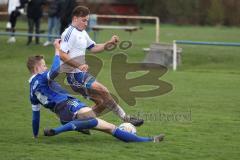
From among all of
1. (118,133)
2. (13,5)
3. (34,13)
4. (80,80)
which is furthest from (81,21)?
(13,5)

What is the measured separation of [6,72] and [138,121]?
29.4ft

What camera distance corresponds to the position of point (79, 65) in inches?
374

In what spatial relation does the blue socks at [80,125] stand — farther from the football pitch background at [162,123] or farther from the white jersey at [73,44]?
the white jersey at [73,44]

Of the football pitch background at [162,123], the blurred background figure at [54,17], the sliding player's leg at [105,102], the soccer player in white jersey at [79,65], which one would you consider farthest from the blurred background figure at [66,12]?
the sliding player's leg at [105,102]

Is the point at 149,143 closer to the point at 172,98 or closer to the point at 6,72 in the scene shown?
the point at 172,98

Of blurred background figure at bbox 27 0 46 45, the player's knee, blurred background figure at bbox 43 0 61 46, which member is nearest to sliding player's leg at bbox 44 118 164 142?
the player's knee

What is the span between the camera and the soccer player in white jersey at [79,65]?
962 centimetres

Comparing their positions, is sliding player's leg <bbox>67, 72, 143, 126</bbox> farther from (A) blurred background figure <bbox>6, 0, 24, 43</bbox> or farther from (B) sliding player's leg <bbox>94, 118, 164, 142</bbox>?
(A) blurred background figure <bbox>6, 0, 24, 43</bbox>

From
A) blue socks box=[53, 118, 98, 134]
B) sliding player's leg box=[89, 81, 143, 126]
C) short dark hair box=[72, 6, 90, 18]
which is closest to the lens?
blue socks box=[53, 118, 98, 134]

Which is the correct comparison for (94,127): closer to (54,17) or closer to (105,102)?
(105,102)

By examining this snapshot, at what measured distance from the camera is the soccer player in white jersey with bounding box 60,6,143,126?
9617 mm

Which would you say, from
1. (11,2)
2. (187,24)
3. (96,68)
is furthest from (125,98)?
(187,24)

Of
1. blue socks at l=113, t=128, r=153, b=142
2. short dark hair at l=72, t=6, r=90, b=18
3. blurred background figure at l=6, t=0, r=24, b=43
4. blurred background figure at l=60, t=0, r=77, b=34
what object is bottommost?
blurred background figure at l=6, t=0, r=24, b=43

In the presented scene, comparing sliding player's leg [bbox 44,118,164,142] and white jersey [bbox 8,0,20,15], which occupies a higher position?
sliding player's leg [bbox 44,118,164,142]
